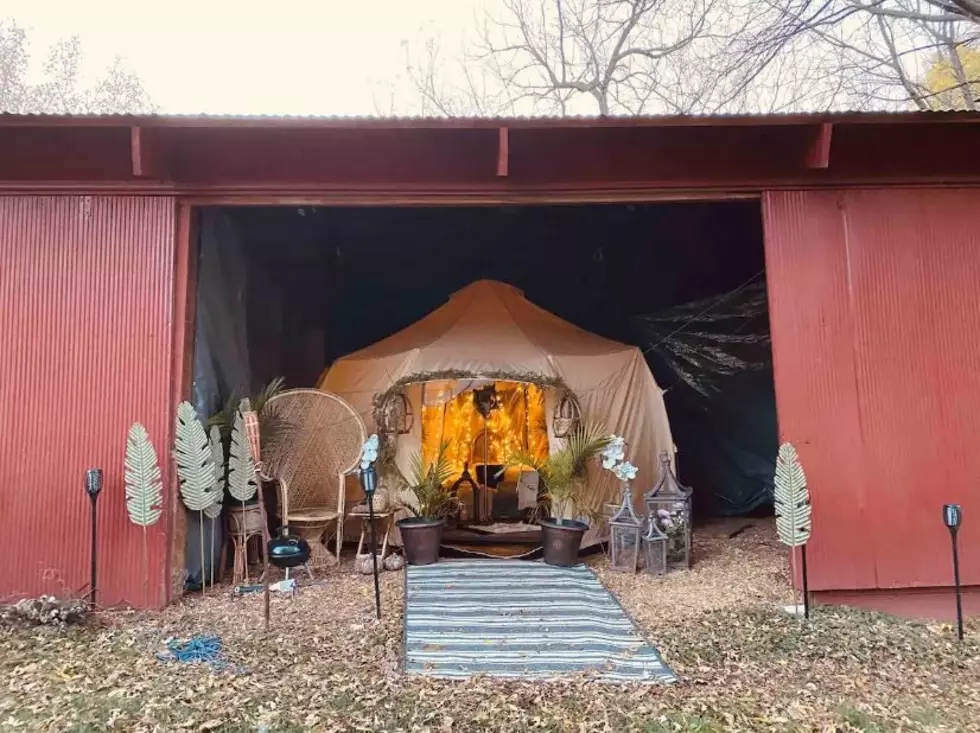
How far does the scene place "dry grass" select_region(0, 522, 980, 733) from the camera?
3129 mm

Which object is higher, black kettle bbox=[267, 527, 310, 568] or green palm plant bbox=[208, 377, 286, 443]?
green palm plant bbox=[208, 377, 286, 443]

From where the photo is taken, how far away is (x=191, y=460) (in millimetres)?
4875

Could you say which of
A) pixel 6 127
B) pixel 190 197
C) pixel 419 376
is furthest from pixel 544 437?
pixel 6 127

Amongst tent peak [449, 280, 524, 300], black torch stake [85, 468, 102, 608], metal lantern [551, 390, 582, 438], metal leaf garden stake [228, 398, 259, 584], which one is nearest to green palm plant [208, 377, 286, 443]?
metal leaf garden stake [228, 398, 259, 584]

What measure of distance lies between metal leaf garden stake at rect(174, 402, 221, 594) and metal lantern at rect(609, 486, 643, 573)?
137 inches

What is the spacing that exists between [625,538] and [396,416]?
255cm

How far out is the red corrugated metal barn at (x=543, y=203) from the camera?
189 inches

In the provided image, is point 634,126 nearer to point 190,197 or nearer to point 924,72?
point 190,197

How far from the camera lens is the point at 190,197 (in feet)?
17.0

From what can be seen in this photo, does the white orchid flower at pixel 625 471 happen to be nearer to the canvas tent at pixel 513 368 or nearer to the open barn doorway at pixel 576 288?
the canvas tent at pixel 513 368

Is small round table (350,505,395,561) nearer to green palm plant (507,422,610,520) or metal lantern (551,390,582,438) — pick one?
green palm plant (507,422,610,520)

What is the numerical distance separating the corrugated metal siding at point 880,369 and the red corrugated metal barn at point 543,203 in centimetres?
2

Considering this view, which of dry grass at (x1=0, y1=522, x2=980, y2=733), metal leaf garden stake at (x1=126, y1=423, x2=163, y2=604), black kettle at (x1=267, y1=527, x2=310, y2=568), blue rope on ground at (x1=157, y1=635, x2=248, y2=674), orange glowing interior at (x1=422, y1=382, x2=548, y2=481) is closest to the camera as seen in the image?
dry grass at (x1=0, y1=522, x2=980, y2=733)

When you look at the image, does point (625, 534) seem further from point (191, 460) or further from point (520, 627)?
point (191, 460)
